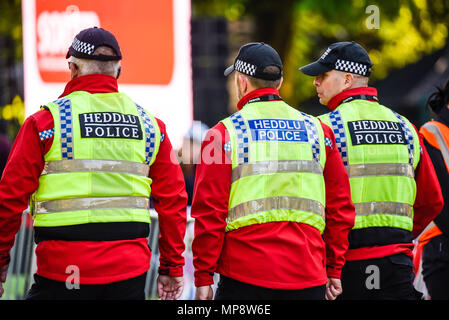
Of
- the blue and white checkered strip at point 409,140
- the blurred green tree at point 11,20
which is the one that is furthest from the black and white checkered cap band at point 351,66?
the blurred green tree at point 11,20

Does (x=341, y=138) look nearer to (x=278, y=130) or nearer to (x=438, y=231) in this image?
(x=278, y=130)

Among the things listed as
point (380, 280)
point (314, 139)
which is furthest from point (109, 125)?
point (380, 280)

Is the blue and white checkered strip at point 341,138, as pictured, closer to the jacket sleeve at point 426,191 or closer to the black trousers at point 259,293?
the jacket sleeve at point 426,191

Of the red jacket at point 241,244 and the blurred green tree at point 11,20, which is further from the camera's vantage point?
the blurred green tree at point 11,20

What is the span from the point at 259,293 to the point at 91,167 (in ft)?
3.65

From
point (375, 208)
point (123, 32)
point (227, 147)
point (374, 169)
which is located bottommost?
point (375, 208)

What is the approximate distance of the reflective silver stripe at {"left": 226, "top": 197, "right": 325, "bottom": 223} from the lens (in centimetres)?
391

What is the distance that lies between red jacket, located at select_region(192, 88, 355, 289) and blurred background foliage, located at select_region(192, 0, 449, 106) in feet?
19.2

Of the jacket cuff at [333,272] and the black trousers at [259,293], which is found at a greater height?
the jacket cuff at [333,272]

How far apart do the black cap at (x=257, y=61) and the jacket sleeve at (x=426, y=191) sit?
1.15m

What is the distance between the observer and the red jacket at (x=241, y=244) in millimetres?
3850

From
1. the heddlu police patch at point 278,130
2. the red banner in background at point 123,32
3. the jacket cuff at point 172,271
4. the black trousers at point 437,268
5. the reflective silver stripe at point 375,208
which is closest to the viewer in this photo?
the heddlu police patch at point 278,130

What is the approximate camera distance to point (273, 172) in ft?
13.0
